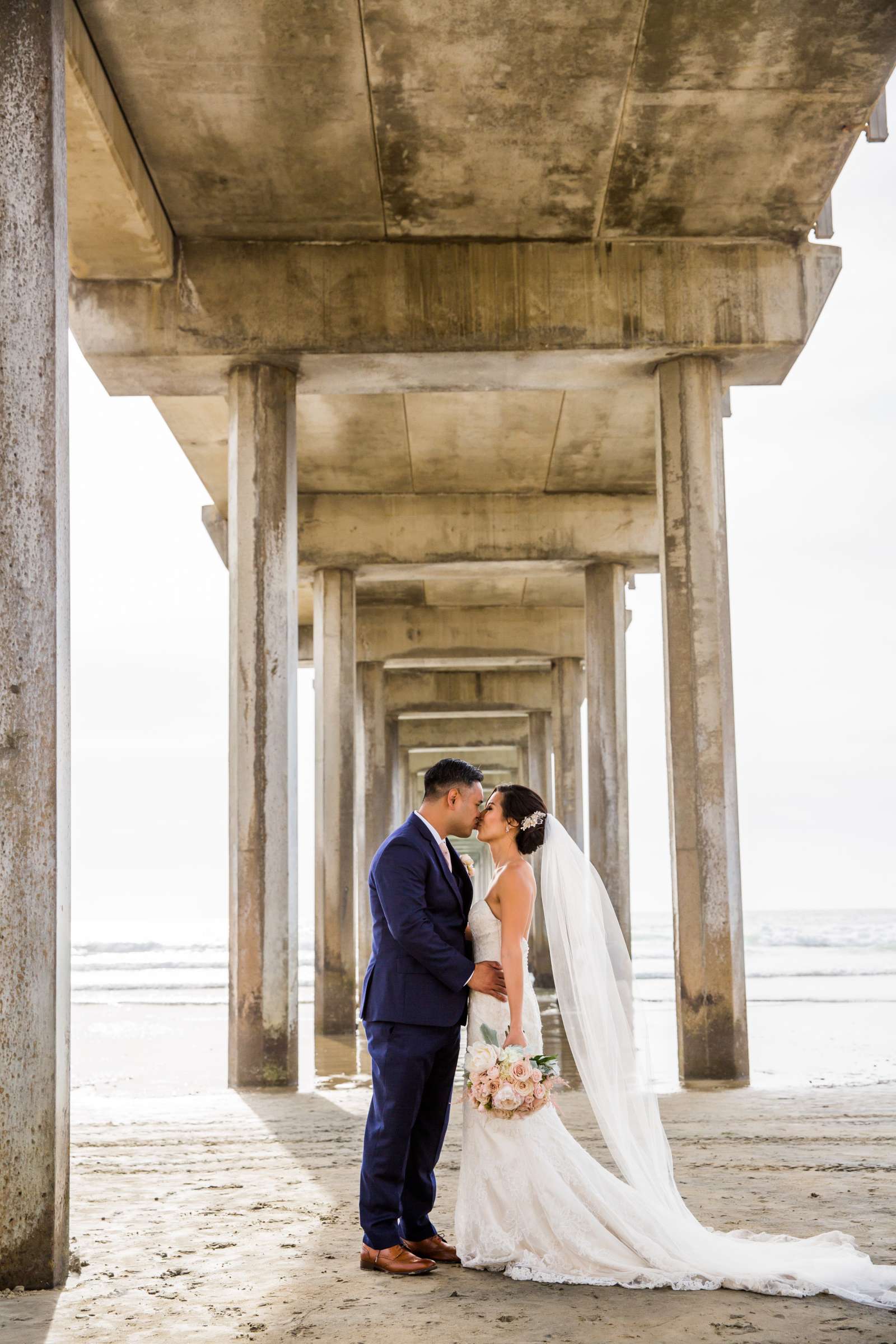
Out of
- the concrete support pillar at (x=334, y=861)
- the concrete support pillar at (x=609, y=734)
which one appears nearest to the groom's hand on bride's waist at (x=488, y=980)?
the concrete support pillar at (x=334, y=861)

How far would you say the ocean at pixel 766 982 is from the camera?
12672 millimetres

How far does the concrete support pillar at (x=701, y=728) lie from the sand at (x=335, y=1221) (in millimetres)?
719

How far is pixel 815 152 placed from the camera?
9.99m

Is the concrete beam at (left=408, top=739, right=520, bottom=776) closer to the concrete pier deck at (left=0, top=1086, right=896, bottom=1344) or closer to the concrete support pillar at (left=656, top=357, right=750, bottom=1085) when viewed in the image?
the concrete support pillar at (left=656, top=357, right=750, bottom=1085)

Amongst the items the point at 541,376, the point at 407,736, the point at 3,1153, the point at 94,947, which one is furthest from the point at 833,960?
the point at 3,1153

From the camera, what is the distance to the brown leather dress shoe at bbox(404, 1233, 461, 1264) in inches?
203

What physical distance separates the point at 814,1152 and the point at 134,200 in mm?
7641

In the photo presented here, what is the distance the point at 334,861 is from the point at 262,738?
562cm

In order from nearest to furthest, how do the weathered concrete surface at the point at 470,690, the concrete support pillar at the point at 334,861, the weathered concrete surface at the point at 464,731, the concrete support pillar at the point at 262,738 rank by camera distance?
the concrete support pillar at the point at 262,738 < the concrete support pillar at the point at 334,861 < the weathered concrete surface at the point at 470,690 < the weathered concrete surface at the point at 464,731

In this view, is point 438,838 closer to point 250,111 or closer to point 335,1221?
point 335,1221

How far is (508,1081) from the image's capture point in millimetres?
4988

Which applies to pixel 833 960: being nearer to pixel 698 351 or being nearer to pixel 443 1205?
pixel 698 351

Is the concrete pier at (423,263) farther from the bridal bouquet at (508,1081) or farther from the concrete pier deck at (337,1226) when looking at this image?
the bridal bouquet at (508,1081)

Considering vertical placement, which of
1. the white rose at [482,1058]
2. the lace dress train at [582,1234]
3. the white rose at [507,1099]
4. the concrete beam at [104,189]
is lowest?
the lace dress train at [582,1234]
